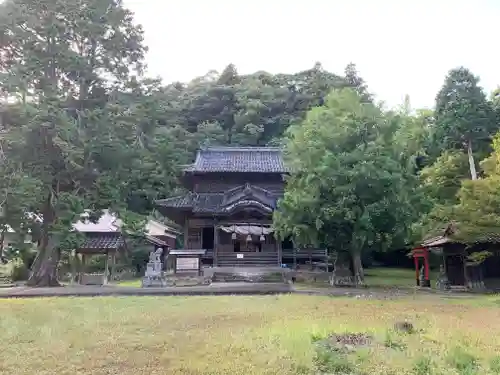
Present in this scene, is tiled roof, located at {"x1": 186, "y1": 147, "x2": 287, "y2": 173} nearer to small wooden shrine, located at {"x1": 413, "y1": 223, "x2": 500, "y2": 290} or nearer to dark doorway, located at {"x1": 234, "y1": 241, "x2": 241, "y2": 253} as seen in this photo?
dark doorway, located at {"x1": 234, "y1": 241, "x2": 241, "y2": 253}

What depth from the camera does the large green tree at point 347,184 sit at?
19359 millimetres

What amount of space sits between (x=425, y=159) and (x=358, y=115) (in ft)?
60.1

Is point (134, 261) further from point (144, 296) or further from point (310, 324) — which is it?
point (310, 324)

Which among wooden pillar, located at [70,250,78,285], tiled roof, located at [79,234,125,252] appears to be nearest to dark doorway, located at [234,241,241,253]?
tiled roof, located at [79,234,125,252]

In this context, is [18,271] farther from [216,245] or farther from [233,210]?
[233,210]

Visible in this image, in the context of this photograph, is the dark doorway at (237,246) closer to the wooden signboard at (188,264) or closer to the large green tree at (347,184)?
the wooden signboard at (188,264)

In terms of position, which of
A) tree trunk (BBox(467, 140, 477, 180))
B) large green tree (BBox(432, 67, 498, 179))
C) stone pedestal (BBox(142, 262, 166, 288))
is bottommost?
stone pedestal (BBox(142, 262, 166, 288))

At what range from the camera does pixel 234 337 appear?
8.76 meters

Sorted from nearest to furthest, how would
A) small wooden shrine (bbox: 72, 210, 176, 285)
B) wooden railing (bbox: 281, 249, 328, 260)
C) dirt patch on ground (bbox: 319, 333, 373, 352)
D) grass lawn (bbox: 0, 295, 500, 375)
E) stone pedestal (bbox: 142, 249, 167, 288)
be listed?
grass lawn (bbox: 0, 295, 500, 375) < dirt patch on ground (bbox: 319, 333, 373, 352) < stone pedestal (bbox: 142, 249, 167, 288) < small wooden shrine (bbox: 72, 210, 176, 285) < wooden railing (bbox: 281, 249, 328, 260)

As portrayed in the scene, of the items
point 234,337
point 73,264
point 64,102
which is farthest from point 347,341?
point 73,264

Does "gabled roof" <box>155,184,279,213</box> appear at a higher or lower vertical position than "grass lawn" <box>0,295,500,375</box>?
higher

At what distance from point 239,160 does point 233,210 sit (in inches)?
260

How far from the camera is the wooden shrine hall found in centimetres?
2917

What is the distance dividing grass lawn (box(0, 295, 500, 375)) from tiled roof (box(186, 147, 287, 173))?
18.5m
